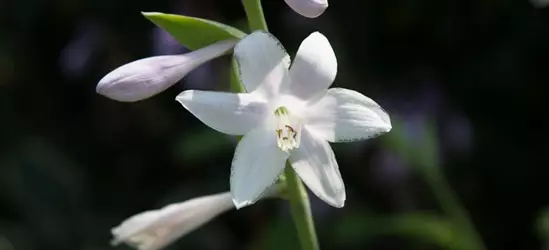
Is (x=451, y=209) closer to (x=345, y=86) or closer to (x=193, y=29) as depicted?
(x=345, y=86)

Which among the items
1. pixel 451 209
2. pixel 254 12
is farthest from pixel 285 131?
pixel 451 209

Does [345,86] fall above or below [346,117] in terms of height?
above

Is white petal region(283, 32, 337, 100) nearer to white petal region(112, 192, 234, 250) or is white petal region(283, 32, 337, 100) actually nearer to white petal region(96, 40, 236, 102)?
white petal region(96, 40, 236, 102)

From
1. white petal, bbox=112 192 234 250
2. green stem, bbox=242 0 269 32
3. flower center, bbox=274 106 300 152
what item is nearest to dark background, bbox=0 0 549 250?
white petal, bbox=112 192 234 250

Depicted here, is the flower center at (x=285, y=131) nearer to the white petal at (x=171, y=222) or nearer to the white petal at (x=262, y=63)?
the white petal at (x=262, y=63)

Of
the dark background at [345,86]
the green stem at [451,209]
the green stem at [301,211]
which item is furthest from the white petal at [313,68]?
the dark background at [345,86]

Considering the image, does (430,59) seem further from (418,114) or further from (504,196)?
(504,196)

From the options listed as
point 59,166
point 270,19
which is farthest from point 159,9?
point 59,166
